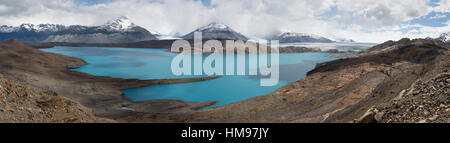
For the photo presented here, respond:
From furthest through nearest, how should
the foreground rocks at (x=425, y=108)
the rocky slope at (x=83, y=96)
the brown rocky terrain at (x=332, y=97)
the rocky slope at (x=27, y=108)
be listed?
the brown rocky terrain at (x=332, y=97)
the rocky slope at (x=83, y=96)
the rocky slope at (x=27, y=108)
the foreground rocks at (x=425, y=108)

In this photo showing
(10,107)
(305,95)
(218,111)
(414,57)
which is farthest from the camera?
(414,57)

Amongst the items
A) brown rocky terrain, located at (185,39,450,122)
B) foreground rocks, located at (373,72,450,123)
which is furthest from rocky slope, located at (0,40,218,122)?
foreground rocks, located at (373,72,450,123)

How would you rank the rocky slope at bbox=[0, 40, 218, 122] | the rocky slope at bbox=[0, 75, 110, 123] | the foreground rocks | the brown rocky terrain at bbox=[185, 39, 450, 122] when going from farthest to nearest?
the brown rocky terrain at bbox=[185, 39, 450, 122]
the rocky slope at bbox=[0, 40, 218, 122]
the rocky slope at bbox=[0, 75, 110, 123]
the foreground rocks

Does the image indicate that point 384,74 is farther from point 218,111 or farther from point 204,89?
point 204,89

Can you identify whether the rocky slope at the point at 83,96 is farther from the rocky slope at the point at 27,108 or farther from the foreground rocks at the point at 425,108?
the foreground rocks at the point at 425,108

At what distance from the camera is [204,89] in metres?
29.0

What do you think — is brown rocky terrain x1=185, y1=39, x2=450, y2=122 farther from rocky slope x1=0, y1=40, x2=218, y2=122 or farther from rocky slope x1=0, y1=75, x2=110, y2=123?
rocky slope x1=0, y1=75, x2=110, y2=123

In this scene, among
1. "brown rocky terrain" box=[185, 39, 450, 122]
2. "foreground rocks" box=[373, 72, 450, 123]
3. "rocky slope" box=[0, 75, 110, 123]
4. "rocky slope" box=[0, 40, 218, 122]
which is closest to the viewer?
"foreground rocks" box=[373, 72, 450, 123]

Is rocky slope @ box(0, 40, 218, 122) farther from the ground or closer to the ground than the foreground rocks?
closer to the ground

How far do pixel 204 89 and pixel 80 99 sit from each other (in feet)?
44.1

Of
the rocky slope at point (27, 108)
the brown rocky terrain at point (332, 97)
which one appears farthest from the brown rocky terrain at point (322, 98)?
the rocky slope at point (27, 108)

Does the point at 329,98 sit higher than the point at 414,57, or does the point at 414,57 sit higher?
the point at 414,57
